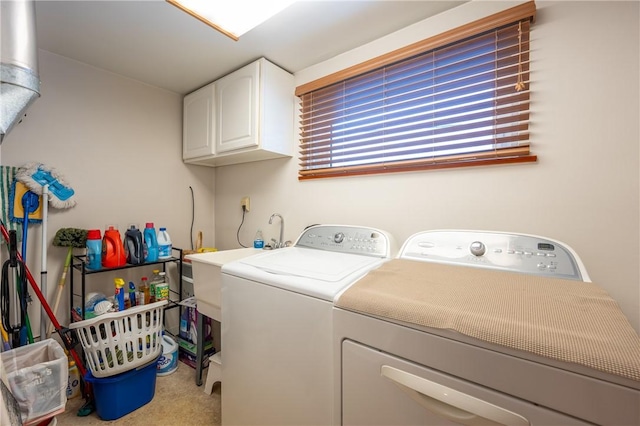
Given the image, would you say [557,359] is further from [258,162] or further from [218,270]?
[258,162]

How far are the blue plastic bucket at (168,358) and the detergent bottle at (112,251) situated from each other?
0.74m

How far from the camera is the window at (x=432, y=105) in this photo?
3.96 ft

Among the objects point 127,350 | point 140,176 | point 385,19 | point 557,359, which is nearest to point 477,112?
point 385,19

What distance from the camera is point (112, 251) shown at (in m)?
1.78

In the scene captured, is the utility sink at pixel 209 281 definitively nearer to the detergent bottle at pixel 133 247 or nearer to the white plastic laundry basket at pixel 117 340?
the white plastic laundry basket at pixel 117 340

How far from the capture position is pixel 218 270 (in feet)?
4.82

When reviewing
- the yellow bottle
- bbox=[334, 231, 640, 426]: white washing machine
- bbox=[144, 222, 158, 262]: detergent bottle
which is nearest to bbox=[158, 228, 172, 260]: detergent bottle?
bbox=[144, 222, 158, 262]: detergent bottle

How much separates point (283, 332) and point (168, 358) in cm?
156

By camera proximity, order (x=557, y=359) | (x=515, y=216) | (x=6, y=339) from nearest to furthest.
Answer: (x=557, y=359), (x=515, y=216), (x=6, y=339)

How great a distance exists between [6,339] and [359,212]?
2.09 metres

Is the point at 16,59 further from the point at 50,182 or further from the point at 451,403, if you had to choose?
the point at 451,403

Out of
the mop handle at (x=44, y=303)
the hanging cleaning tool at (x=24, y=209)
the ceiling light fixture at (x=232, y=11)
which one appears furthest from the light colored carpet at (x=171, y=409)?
the ceiling light fixture at (x=232, y=11)

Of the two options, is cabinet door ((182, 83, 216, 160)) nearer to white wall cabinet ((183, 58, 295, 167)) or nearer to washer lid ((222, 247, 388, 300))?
white wall cabinet ((183, 58, 295, 167))

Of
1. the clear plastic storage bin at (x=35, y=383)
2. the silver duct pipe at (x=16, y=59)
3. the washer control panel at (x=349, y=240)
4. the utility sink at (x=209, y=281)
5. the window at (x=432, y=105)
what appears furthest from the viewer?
the utility sink at (x=209, y=281)
